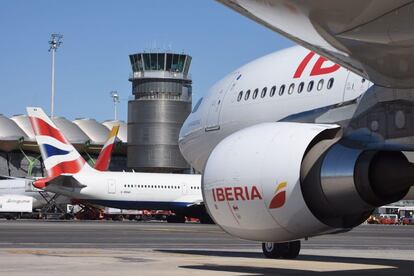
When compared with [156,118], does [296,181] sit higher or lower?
lower

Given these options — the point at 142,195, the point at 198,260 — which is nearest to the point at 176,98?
the point at 142,195

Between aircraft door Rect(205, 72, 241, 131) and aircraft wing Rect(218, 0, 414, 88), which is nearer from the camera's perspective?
aircraft wing Rect(218, 0, 414, 88)

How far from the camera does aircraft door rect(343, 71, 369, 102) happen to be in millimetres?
9547

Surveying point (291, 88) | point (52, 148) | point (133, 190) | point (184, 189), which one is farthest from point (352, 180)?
point (184, 189)

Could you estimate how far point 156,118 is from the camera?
10644 cm

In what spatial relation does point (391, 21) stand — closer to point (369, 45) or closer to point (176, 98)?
point (369, 45)

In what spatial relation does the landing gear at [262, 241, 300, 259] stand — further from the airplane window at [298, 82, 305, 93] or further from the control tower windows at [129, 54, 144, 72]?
the control tower windows at [129, 54, 144, 72]

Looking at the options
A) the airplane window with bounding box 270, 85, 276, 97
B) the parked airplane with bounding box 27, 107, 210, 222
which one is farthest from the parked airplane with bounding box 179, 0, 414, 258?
the parked airplane with bounding box 27, 107, 210, 222

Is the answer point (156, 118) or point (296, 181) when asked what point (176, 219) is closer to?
point (156, 118)

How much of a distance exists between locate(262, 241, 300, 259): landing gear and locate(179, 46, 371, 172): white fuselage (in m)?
1.89

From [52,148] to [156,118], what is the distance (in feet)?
156

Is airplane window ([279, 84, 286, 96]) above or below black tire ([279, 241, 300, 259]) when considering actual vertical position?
above

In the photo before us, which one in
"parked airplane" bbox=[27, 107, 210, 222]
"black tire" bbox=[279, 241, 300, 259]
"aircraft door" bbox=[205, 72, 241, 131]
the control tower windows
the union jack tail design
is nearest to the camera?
"aircraft door" bbox=[205, 72, 241, 131]

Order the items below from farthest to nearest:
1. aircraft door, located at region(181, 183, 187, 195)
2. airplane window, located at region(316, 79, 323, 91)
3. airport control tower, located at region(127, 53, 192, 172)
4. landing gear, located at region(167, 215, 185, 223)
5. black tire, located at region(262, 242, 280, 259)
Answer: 1. airport control tower, located at region(127, 53, 192, 172)
2. landing gear, located at region(167, 215, 185, 223)
3. aircraft door, located at region(181, 183, 187, 195)
4. black tire, located at region(262, 242, 280, 259)
5. airplane window, located at region(316, 79, 323, 91)
